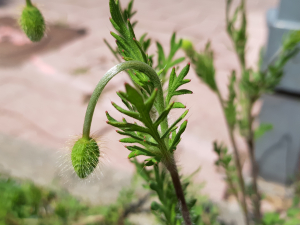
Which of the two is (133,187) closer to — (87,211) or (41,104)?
(87,211)

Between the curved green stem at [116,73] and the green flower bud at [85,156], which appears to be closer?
the curved green stem at [116,73]

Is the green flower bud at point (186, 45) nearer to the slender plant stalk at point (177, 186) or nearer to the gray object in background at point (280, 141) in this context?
the slender plant stalk at point (177, 186)

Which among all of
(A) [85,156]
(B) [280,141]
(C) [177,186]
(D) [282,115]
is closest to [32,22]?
(A) [85,156]

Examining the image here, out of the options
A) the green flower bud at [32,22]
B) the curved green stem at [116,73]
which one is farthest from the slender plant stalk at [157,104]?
the green flower bud at [32,22]

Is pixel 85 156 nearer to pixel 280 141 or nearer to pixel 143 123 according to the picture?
pixel 143 123

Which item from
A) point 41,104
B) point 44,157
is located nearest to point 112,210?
point 44,157

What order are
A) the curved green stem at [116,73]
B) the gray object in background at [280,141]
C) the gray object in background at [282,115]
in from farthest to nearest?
the gray object in background at [280,141] → the gray object in background at [282,115] → the curved green stem at [116,73]
